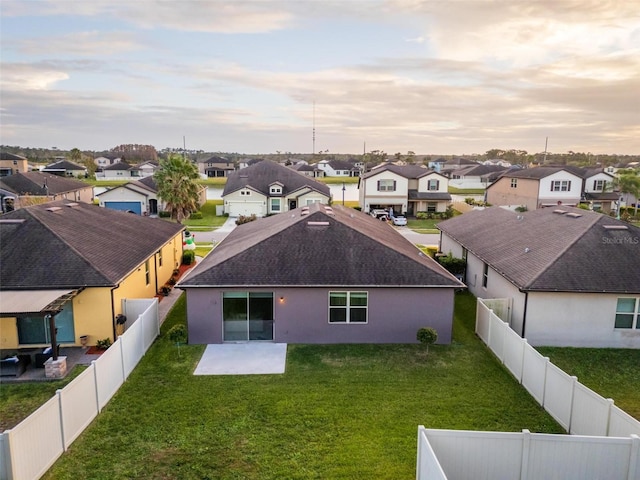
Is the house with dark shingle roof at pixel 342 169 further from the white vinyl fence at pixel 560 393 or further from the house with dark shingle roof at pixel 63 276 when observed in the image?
the white vinyl fence at pixel 560 393

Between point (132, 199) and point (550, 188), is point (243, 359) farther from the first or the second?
point (550, 188)

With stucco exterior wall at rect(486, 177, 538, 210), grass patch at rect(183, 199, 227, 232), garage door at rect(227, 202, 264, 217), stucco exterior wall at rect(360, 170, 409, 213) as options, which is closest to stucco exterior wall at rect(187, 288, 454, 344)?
grass patch at rect(183, 199, 227, 232)

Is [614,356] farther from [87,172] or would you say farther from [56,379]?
[87,172]

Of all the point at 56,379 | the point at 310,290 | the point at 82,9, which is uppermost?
the point at 82,9

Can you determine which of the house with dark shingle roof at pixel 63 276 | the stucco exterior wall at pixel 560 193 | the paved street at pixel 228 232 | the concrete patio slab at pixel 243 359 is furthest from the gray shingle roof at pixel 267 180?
the concrete patio slab at pixel 243 359

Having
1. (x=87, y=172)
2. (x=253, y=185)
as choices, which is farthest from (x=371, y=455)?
(x=87, y=172)

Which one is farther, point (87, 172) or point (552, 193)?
point (87, 172)

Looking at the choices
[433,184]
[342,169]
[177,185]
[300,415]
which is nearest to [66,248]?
[300,415]
